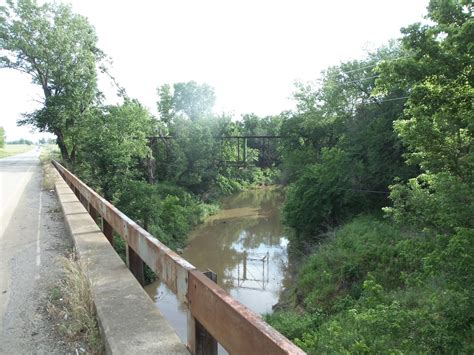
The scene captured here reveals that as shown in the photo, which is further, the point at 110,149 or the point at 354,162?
the point at 110,149

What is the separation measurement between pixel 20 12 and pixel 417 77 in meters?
36.4

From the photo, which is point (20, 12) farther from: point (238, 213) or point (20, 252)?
point (20, 252)

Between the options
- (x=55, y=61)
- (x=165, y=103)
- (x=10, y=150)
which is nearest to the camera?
(x=55, y=61)

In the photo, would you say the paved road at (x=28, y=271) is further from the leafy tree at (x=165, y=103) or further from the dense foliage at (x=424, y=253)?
the leafy tree at (x=165, y=103)

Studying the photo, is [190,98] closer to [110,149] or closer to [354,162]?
[110,149]

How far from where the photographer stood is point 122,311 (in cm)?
347

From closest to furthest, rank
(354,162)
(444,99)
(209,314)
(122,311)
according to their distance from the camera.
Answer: (209,314)
(122,311)
(444,99)
(354,162)

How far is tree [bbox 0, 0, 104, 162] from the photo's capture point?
34406mm

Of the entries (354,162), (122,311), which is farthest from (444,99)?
(354,162)

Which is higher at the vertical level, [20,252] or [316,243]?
[20,252]

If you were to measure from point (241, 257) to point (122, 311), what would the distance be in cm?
2392

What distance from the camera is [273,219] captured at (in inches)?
1576

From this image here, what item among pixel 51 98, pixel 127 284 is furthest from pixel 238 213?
pixel 127 284

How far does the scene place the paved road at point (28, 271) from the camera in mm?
3717
